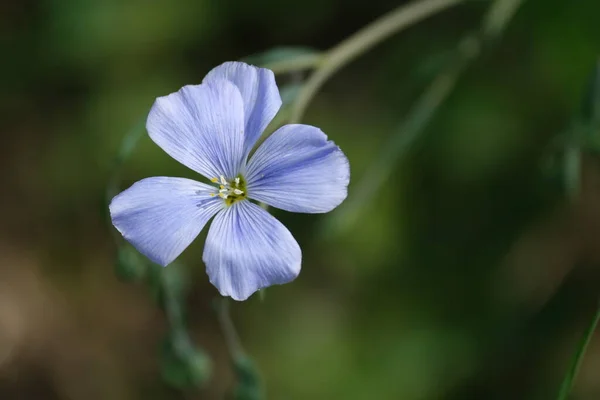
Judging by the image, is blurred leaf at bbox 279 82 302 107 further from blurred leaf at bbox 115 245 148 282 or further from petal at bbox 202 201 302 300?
blurred leaf at bbox 115 245 148 282

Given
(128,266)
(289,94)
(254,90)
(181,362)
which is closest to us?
(254,90)

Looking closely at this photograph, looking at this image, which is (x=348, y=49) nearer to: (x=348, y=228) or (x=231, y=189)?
(x=231, y=189)

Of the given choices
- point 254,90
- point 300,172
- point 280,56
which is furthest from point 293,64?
point 300,172

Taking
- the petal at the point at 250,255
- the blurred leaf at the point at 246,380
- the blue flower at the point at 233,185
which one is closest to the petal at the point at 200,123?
the blue flower at the point at 233,185

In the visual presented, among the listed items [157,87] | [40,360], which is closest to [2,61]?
[157,87]

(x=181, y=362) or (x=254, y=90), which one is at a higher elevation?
(x=254, y=90)

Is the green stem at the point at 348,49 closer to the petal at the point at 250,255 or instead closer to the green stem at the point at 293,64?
the green stem at the point at 293,64
